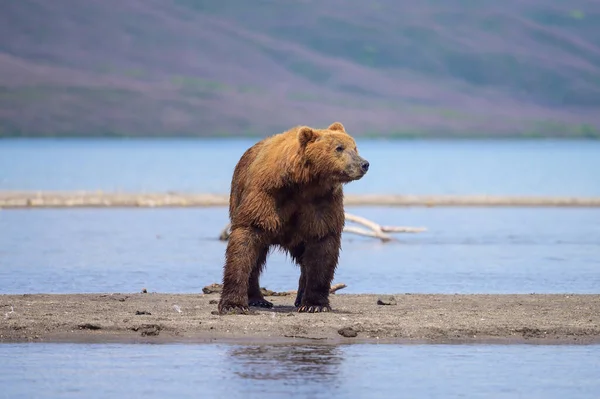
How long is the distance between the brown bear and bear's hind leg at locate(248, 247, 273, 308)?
0.52m

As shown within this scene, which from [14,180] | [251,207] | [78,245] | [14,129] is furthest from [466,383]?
[14,129]

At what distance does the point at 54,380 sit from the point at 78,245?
1499 centimetres

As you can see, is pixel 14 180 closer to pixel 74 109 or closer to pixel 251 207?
pixel 251 207

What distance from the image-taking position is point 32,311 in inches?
610

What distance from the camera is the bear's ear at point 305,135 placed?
14.7m

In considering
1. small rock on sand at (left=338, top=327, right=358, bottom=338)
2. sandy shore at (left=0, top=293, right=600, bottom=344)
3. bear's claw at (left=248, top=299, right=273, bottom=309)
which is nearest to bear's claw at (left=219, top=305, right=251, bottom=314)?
sandy shore at (left=0, top=293, right=600, bottom=344)

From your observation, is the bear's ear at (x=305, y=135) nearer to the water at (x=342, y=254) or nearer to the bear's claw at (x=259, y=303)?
the bear's claw at (x=259, y=303)

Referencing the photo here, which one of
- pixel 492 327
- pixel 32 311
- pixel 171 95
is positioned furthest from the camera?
pixel 171 95

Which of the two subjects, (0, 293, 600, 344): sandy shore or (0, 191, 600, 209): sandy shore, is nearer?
(0, 293, 600, 344): sandy shore

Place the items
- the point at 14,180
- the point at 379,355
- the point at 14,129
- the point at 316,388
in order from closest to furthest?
the point at 316,388 → the point at 379,355 → the point at 14,180 → the point at 14,129

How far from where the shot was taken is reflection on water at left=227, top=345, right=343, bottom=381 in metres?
12.3

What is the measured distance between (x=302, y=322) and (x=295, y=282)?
19.8ft

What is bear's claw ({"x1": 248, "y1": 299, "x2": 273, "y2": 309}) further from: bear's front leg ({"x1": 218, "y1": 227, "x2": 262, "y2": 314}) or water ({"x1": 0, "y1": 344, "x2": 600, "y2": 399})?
water ({"x1": 0, "y1": 344, "x2": 600, "y2": 399})

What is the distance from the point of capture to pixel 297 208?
1495 centimetres
